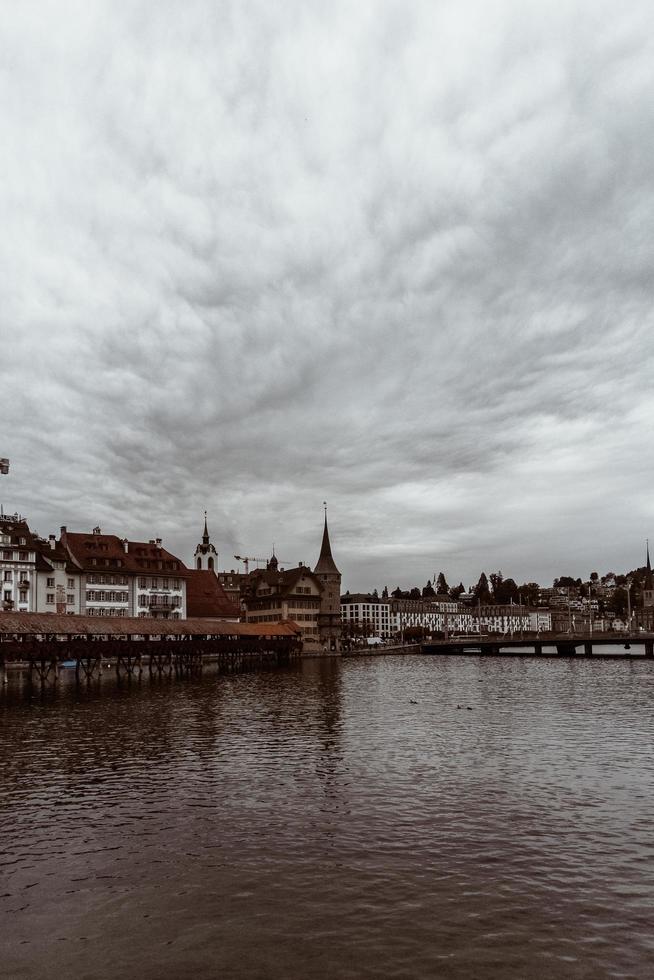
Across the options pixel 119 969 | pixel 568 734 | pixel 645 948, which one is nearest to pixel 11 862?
pixel 119 969

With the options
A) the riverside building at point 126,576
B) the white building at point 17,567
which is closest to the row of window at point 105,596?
the riverside building at point 126,576

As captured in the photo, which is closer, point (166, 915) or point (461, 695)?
point (166, 915)

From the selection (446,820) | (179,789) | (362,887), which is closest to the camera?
(362,887)

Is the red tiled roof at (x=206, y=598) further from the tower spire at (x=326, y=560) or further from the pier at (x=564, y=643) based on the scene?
the pier at (x=564, y=643)

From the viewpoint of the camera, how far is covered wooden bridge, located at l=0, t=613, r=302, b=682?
68.9m

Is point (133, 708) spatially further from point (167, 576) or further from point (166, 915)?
point (167, 576)

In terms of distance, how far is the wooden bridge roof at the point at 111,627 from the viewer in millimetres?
68250

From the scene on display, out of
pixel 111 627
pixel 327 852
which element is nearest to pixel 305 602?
pixel 111 627

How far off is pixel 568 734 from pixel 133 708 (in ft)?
89.8

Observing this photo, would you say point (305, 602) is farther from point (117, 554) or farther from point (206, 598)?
point (117, 554)

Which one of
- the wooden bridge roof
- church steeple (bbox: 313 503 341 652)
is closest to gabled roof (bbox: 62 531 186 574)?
the wooden bridge roof

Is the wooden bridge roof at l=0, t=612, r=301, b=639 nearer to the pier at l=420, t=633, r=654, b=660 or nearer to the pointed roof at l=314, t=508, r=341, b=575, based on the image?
the pointed roof at l=314, t=508, r=341, b=575

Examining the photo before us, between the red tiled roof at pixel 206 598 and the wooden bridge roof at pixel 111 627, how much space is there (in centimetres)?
1473

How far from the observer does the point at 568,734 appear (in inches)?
1431
